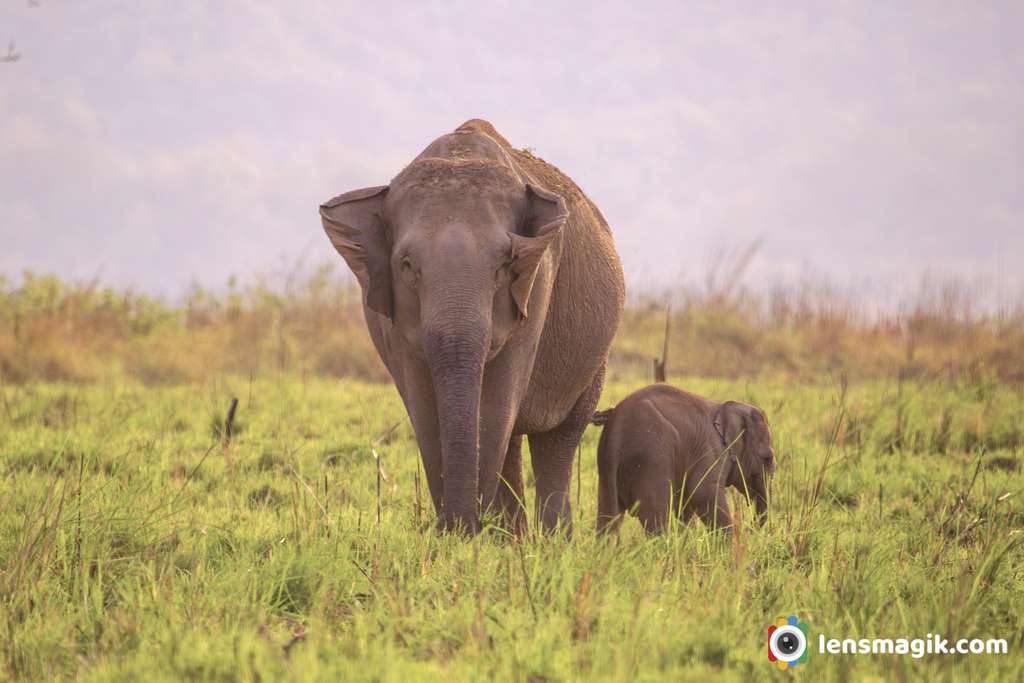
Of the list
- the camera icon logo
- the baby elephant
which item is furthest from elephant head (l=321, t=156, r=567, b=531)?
the camera icon logo

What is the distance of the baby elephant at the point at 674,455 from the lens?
6.50 metres

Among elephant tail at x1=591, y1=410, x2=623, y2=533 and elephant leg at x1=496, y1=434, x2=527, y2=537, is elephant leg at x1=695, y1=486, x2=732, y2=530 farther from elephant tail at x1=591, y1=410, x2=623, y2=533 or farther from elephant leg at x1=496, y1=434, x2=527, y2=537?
elephant leg at x1=496, y1=434, x2=527, y2=537

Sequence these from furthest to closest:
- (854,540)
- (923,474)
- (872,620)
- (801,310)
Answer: (801,310) < (923,474) < (854,540) < (872,620)

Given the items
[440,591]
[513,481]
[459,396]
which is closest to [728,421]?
[513,481]

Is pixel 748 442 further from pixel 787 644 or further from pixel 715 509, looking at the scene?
pixel 787 644

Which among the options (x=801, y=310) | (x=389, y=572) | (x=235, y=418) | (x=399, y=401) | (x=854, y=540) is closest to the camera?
(x=389, y=572)

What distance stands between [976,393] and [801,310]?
8224 millimetres

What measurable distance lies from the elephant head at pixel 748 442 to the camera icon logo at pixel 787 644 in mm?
2802

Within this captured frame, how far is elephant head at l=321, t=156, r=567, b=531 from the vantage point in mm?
5016

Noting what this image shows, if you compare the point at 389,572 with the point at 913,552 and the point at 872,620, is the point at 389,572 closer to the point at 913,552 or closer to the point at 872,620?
the point at 872,620

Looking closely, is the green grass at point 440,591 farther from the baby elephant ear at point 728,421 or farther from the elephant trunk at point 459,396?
the baby elephant ear at point 728,421

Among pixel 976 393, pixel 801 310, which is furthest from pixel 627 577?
pixel 801 310

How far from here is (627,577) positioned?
188 inches

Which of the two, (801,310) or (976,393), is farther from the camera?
(801,310)
